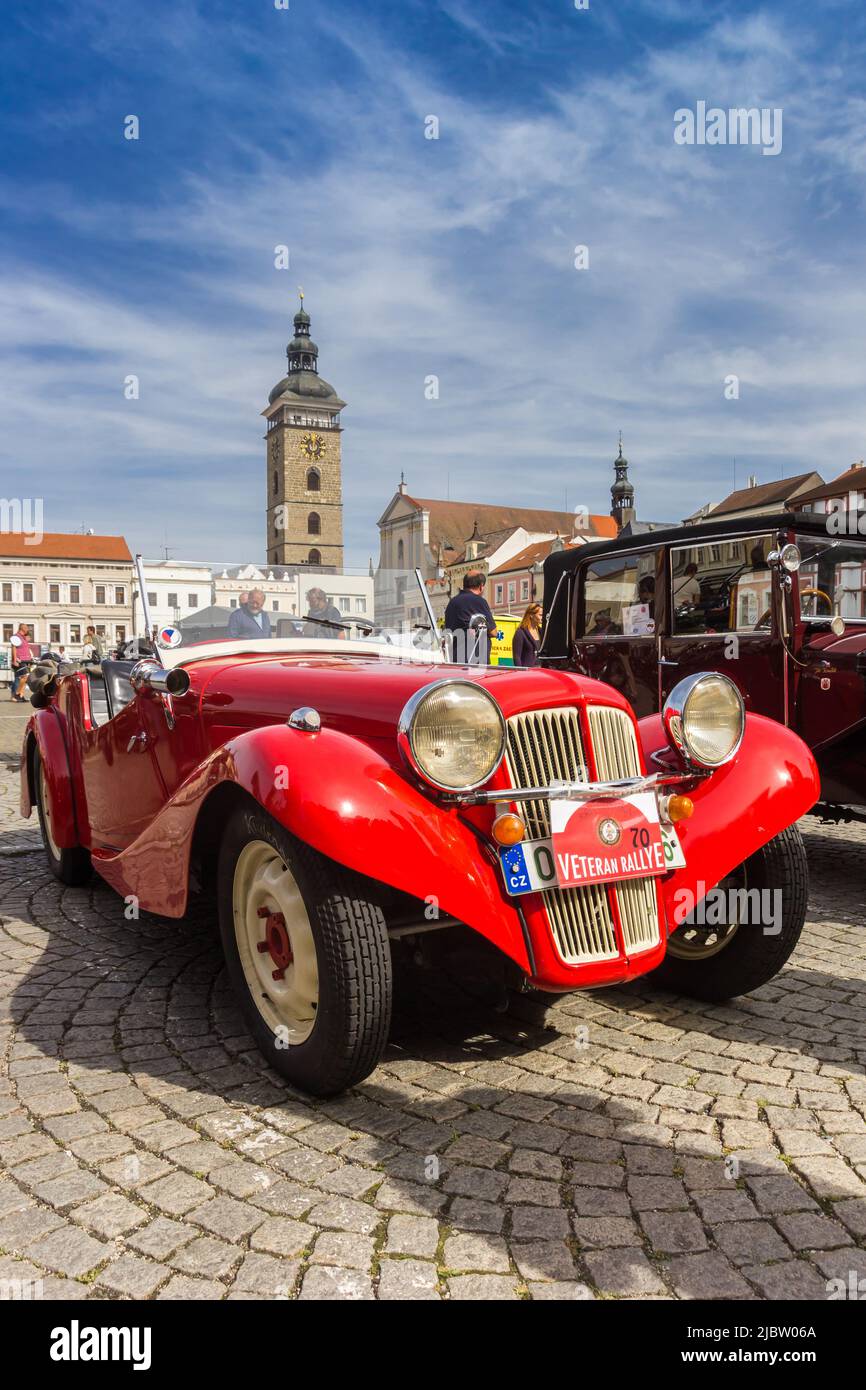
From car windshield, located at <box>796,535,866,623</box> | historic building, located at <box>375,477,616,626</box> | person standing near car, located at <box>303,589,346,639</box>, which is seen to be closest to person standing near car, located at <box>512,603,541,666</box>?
car windshield, located at <box>796,535,866,623</box>

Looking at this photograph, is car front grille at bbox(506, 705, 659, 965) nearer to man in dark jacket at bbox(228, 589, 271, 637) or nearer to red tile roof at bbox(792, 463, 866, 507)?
man in dark jacket at bbox(228, 589, 271, 637)

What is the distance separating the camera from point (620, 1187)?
92.6 inches

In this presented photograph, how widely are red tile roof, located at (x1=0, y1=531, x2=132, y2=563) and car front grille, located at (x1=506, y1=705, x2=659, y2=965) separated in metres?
79.2

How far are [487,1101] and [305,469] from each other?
95747 millimetres

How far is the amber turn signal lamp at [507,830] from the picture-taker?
108 inches

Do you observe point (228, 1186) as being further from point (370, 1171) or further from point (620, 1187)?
point (620, 1187)

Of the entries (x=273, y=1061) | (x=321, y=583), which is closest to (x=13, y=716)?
(x=321, y=583)

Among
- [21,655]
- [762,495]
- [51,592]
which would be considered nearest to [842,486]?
[762,495]

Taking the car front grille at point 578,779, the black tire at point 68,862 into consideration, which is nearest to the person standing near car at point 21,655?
the black tire at point 68,862

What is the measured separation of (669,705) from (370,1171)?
67.6 inches

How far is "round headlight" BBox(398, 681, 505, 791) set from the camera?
273 cm

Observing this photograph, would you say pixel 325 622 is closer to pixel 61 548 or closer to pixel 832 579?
pixel 832 579

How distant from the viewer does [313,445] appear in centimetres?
9494

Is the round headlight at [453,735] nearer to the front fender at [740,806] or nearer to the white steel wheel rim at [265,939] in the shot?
the white steel wheel rim at [265,939]
